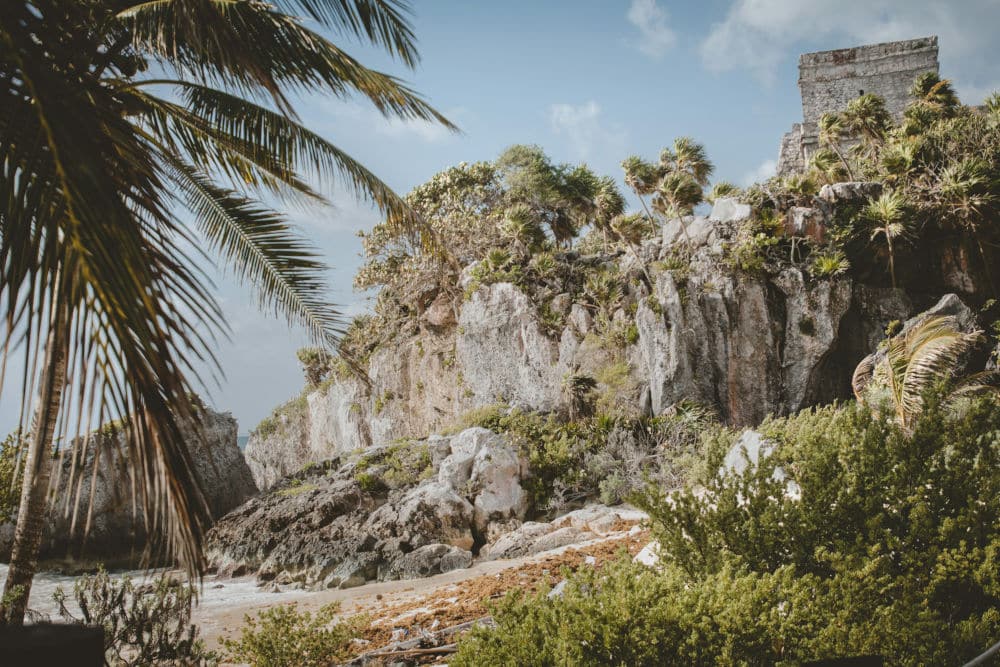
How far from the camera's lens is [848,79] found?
31.5 m

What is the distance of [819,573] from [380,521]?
9.13 m

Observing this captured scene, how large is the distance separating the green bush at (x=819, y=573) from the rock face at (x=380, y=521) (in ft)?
22.4

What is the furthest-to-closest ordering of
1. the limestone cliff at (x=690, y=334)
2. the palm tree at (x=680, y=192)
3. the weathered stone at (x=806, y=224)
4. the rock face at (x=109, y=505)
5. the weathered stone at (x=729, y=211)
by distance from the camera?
the palm tree at (x=680, y=192) → the weathered stone at (x=729, y=211) → the weathered stone at (x=806, y=224) → the limestone cliff at (x=690, y=334) → the rock face at (x=109, y=505)

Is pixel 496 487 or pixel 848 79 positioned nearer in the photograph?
A: pixel 496 487

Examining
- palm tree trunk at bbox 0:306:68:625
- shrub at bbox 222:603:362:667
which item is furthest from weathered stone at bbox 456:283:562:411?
palm tree trunk at bbox 0:306:68:625

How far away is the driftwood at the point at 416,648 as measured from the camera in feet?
16.1

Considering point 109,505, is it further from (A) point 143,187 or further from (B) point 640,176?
(B) point 640,176

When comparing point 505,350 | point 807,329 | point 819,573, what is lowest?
point 819,573

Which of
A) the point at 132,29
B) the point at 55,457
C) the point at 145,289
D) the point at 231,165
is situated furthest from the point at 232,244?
the point at 145,289

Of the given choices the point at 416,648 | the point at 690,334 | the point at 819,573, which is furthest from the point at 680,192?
the point at 416,648

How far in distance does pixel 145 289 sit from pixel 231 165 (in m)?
3.05

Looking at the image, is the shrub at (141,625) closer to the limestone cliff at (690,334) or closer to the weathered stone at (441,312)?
the limestone cliff at (690,334)

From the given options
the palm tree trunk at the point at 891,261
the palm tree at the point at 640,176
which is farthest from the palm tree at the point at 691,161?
the palm tree trunk at the point at 891,261

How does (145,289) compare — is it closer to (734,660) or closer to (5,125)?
(5,125)
